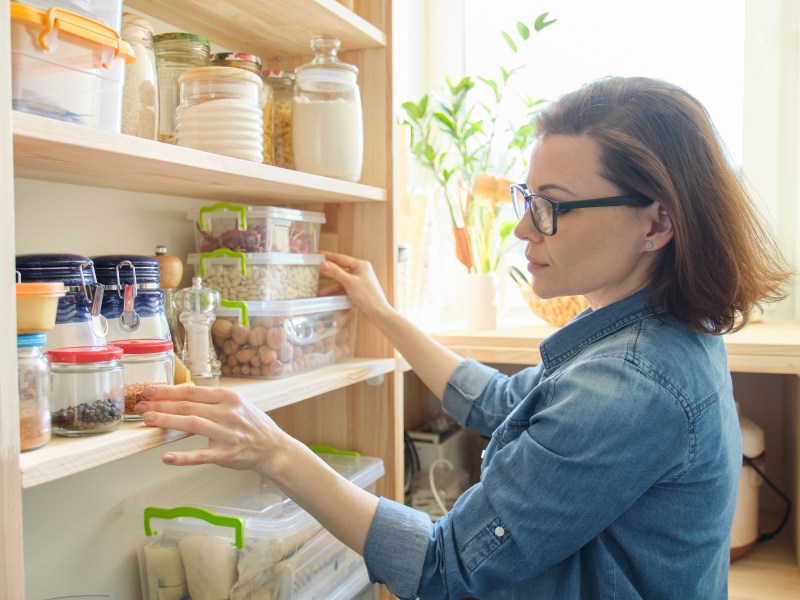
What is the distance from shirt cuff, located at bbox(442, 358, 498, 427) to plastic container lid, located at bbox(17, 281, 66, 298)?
773 mm

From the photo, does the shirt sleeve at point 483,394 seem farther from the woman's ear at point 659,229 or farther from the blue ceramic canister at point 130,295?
the blue ceramic canister at point 130,295

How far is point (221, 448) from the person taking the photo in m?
0.84

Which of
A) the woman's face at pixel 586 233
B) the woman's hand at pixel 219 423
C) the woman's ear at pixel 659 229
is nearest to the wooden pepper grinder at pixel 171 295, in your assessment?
the woman's hand at pixel 219 423

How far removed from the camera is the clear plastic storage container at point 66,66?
26.5 inches

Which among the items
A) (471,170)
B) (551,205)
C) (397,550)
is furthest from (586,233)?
(471,170)

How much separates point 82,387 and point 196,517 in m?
0.40

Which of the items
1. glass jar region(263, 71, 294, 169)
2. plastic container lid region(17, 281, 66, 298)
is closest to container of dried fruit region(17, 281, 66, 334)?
plastic container lid region(17, 281, 66, 298)

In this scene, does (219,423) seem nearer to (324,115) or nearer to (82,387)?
(82,387)

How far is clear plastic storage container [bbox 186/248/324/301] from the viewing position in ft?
A: 3.75

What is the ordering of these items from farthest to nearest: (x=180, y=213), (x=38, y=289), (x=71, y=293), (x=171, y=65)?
(x=180, y=213) < (x=171, y=65) < (x=71, y=293) < (x=38, y=289)

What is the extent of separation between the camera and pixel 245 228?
1.15 metres

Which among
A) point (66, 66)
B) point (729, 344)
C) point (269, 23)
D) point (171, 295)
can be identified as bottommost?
point (729, 344)

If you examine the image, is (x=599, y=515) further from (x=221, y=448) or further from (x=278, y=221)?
(x=278, y=221)

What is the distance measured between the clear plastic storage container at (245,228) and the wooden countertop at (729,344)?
1.71 feet
